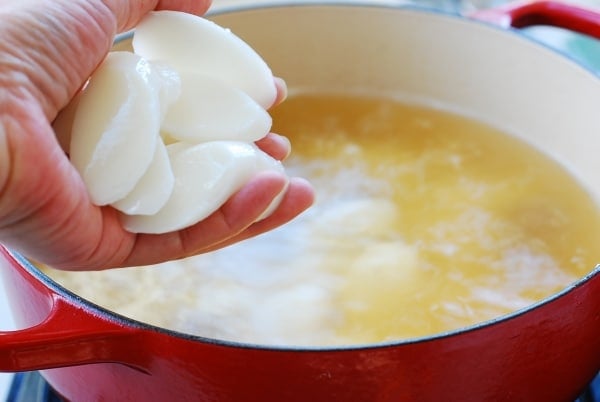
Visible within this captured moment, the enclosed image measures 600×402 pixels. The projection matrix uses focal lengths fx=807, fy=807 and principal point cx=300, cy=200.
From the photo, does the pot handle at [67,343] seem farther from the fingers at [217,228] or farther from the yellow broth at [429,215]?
the yellow broth at [429,215]

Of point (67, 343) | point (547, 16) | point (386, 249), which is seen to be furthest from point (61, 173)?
point (547, 16)

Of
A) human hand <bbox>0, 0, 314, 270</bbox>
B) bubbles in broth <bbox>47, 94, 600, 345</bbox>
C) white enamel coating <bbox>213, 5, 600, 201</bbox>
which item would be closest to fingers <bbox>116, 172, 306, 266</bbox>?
human hand <bbox>0, 0, 314, 270</bbox>

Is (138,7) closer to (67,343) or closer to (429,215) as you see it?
(67,343)

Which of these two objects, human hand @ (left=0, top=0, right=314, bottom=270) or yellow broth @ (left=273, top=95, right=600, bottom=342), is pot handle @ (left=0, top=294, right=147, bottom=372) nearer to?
human hand @ (left=0, top=0, right=314, bottom=270)

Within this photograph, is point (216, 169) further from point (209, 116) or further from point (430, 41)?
point (430, 41)

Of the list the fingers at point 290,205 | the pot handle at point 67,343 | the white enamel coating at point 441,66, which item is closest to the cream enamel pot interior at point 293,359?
the pot handle at point 67,343

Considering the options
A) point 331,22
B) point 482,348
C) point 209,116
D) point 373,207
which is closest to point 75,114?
point 209,116
